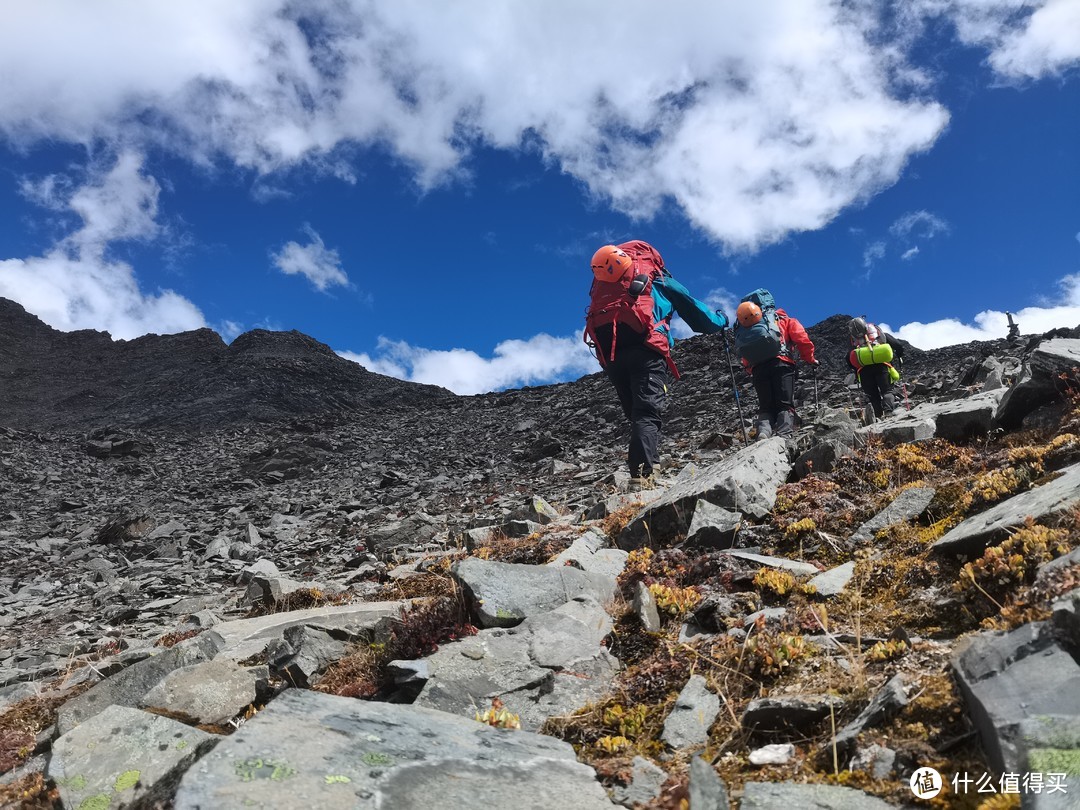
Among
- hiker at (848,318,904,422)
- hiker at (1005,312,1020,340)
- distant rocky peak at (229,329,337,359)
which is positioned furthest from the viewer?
distant rocky peak at (229,329,337,359)

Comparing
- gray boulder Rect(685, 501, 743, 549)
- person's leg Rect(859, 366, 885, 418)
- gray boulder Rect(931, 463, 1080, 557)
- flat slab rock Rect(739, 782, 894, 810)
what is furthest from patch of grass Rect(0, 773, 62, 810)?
person's leg Rect(859, 366, 885, 418)

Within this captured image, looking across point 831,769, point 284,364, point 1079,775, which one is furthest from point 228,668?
point 284,364

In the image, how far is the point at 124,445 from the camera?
3011 cm

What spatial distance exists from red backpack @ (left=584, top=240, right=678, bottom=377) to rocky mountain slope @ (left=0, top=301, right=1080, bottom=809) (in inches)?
88.4

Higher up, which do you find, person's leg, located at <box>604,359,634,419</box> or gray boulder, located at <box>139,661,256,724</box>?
person's leg, located at <box>604,359,634,419</box>

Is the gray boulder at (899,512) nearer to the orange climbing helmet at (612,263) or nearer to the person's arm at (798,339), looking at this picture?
the orange climbing helmet at (612,263)

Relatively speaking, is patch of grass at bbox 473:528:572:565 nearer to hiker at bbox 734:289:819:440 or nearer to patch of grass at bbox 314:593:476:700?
patch of grass at bbox 314:593:476:700

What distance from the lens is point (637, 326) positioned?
9.90 metres

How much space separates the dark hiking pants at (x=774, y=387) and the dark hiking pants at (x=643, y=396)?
250 centimetres

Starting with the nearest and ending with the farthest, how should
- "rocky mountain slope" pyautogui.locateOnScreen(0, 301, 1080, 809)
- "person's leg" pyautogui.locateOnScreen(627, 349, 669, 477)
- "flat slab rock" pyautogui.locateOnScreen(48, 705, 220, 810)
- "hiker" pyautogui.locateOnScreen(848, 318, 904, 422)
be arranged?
"rocky mountain slope" pyautogui.locateOnScreen(0, 301, 1080, 809)
"flat slab rock" pyautogui.locateOnScreen(48, 705, 220, 810)
"person's leg" pyautogui.locateOnScreen(627, 349, 669, 477)
"hiker" pyautogui.locateOnScreen(848, 318, 904, 422)

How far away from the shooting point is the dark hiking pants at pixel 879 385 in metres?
13.2

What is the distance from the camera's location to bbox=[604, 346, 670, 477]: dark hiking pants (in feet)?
32.9

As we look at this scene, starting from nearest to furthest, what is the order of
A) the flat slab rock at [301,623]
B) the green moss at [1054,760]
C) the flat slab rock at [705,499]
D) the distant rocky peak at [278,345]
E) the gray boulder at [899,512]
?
the green moss at [1054,760] → the flat slab rock at [301,623] → the gray boulder at [899,512] → the flat slab rock at [705,499] → the distant rocky peak at [278,345]

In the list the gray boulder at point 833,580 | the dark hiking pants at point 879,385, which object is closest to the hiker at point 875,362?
the dark hiking pants at point 879,385
